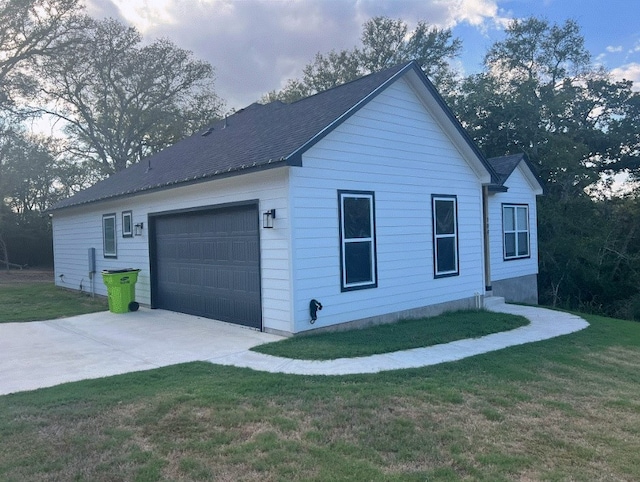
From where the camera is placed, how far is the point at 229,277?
30.9ft

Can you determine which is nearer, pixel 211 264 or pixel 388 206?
pixel 388 206

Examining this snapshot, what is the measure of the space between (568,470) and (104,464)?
129 inches

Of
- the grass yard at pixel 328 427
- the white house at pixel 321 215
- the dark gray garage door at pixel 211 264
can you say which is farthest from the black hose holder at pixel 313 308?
the grass yard at pixel 328 427

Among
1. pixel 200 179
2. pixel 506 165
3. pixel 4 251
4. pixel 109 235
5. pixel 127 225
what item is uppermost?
pixel 506 165

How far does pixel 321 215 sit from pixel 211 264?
2833 mm

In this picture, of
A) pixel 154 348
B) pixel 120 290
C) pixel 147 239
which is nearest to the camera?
pixel 154 348

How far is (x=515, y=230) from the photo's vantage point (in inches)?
592

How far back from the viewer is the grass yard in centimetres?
352

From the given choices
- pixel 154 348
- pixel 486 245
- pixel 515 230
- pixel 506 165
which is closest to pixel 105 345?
pixel 154 348

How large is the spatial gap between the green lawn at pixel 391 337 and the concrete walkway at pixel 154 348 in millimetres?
230

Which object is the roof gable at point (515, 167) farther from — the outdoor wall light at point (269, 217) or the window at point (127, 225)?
the window at point (127, 225)

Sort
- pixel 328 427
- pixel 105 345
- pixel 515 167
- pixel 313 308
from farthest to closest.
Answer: pixel 515 167
pixel 313 308
pixel 105 345
pixel 328 427

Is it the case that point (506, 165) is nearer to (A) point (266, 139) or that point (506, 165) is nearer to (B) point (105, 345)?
Answer: (A) point (266, 139)

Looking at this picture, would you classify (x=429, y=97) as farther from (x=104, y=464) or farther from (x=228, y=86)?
(x=228, y=86)
